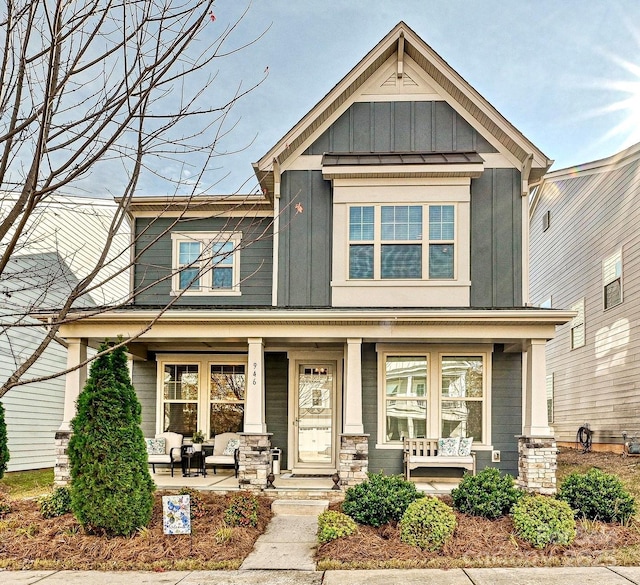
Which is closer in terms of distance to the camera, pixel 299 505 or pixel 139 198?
pixel 299 505

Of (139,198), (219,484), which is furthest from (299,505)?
(139,198)

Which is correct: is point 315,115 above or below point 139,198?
above

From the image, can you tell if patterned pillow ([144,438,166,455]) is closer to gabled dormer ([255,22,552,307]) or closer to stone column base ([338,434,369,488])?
gabled dormer ([255,22,552,307])

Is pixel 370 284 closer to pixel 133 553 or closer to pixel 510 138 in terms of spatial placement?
pixel 510 138

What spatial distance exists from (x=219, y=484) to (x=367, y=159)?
630cm

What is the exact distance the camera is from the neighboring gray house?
48.9 ft

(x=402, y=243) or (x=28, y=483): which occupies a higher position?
(x=402, y=243)

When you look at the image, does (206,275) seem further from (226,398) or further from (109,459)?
(109,459)

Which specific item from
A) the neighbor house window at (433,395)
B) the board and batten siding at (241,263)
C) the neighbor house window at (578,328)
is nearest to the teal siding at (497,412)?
the neighbor house window at (433,395)

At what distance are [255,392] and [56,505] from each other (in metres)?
3.34

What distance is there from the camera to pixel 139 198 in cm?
Answer: 1256

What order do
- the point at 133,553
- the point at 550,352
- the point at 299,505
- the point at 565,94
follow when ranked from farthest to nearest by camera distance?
the point at 550,352, the point at 565,94, the point at 299,505, the point at 133,553

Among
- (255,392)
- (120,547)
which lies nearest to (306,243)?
(255,392)

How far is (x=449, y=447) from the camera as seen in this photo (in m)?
11.3
